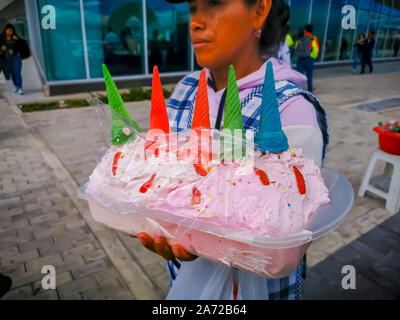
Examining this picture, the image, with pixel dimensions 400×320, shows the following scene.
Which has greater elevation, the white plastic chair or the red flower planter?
the red flower planter

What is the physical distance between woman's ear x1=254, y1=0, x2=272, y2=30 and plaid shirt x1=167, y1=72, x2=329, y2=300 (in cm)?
26

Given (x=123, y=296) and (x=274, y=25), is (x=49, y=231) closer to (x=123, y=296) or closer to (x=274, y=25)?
(x=123, y=296)

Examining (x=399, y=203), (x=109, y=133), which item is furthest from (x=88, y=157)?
(x=399, y=203)

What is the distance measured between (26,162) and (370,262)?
4.76 m

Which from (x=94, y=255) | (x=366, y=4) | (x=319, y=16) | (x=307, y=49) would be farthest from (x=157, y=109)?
(x=366, y=4)

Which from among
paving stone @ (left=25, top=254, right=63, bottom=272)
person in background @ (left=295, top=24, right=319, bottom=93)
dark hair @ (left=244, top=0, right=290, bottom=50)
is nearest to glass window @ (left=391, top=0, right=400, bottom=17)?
person in background @ (left=295, top=24, right=319, bottom=93)

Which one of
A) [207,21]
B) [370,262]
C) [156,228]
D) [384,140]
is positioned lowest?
[370,262]

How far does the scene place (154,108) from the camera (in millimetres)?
1072

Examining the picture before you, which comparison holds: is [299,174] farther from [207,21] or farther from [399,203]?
[399,203]

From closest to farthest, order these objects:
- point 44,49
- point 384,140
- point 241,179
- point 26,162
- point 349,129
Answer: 1. point 241,179
2. point 384,140
3. point 26,162
4. point 349,129
5. point 44,49

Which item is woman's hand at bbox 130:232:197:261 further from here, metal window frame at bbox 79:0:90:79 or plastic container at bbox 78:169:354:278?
metal window frame at bbox 79:0:90:79

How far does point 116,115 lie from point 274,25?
827 mm

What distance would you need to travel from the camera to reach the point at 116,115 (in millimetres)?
1043

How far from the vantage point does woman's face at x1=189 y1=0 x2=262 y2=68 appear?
3.84 ft
